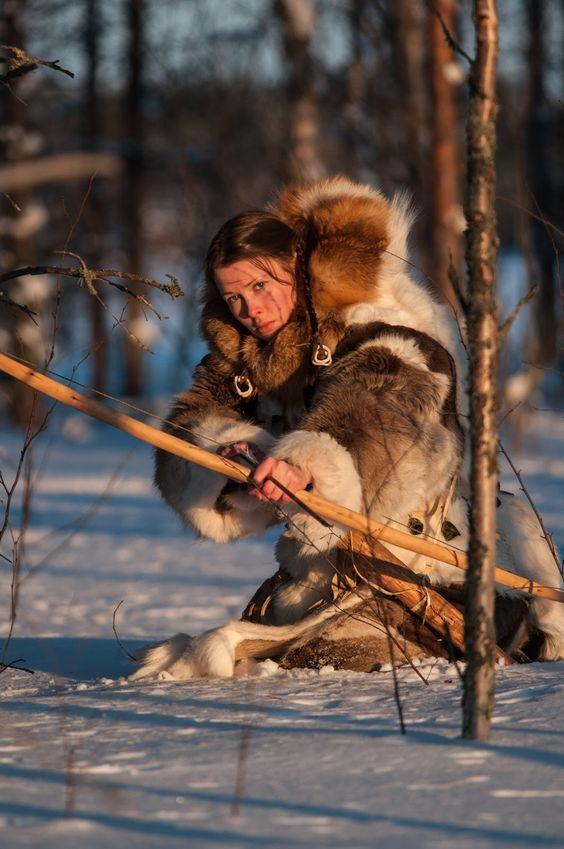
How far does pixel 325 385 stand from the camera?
3104 mm

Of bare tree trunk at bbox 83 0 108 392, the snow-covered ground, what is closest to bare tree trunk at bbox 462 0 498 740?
the snow-covered ground

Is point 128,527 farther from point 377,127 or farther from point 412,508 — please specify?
point 377,127

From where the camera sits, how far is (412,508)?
302cm

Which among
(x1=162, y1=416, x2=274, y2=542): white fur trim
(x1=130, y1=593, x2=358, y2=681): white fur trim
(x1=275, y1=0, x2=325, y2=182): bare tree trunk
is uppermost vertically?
(x1=275, y1=0, x2=325, y2=182): bare tree trunk

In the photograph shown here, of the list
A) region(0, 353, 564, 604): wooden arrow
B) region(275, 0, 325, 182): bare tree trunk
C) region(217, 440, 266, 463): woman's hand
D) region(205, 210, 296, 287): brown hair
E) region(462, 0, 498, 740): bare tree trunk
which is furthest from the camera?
region(275, 0, 325, 182): bare tree trunk

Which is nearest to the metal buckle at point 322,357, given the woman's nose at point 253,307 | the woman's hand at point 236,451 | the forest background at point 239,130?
the woman's nose at point 253,307

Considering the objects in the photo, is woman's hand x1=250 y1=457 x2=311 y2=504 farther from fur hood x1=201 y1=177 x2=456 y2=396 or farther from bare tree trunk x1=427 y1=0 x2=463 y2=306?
bare tree trunk x1=427 y1=0 x2=463 y2=306

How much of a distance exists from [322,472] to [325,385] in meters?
0.35

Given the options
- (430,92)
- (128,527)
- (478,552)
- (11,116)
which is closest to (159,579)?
(128,527)

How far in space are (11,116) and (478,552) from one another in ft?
41.9

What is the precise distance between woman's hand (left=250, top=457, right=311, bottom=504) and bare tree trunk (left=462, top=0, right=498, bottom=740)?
2.39 feet

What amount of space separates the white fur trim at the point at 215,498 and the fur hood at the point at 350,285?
221 millimetres

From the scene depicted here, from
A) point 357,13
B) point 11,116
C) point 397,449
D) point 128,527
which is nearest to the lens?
point 397,449

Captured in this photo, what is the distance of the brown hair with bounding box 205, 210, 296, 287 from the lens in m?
3.28
